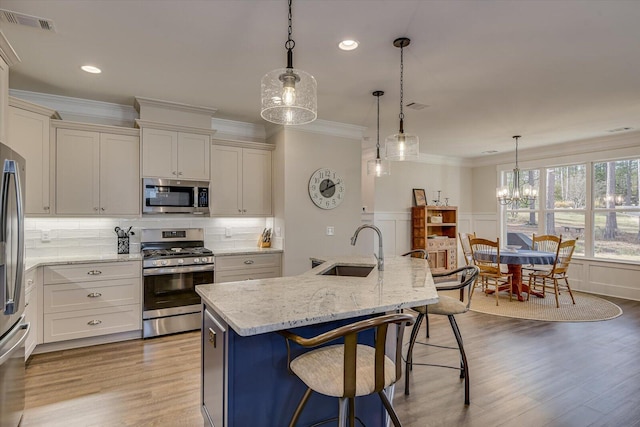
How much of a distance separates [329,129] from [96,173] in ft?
9.56

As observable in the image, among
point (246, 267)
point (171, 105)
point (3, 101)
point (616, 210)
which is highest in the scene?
point (171, 105)

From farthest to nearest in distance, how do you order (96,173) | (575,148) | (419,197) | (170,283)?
1. (419,197)
2. (575,148)
3. (170,283)
4. (96,173)

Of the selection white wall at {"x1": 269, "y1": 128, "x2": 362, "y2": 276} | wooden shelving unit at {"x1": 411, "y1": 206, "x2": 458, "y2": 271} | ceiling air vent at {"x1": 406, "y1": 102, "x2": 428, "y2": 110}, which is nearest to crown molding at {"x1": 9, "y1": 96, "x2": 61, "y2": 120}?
white wall at {"x1": 269, "y1": 128, "x2": 362, "y2": 276}

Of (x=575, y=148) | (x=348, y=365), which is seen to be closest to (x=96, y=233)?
(x=348, y=365)

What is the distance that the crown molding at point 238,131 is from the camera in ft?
16.0

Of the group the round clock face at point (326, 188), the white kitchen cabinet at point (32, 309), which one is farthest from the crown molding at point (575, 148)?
the white kitchen cabinet at point (32, 309)

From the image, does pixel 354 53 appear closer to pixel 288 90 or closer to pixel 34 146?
pixel 288 90

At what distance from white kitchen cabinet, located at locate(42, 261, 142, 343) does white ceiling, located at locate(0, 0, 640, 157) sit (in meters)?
1.90

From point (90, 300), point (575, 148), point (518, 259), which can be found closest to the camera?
point (90, 300)

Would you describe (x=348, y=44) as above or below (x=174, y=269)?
above

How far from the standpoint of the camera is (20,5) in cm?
223

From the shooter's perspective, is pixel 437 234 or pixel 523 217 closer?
pixel 523 217

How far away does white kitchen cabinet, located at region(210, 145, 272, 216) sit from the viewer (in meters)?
4.61

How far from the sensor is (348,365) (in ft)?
4.61
